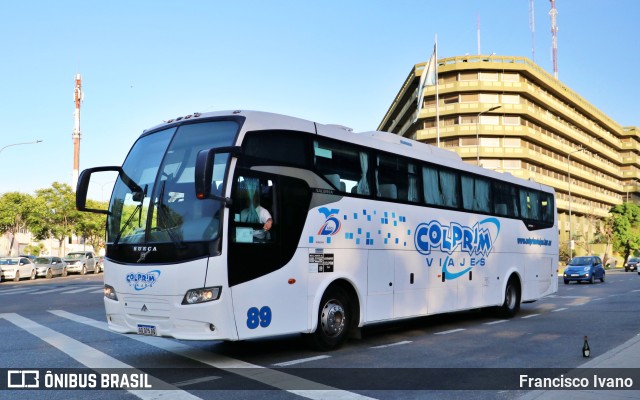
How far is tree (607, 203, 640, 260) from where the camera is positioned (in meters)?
96.9

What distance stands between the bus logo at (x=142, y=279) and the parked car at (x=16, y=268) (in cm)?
3431

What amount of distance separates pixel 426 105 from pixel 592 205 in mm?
44338

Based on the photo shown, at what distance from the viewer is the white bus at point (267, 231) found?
8.05m

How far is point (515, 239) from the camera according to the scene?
16375 millimetres

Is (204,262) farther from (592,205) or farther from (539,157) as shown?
(592,205)

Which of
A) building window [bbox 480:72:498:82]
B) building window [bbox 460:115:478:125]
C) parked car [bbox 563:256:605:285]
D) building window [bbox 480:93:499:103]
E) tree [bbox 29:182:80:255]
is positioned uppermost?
building window [bbox 480:72:498:82]

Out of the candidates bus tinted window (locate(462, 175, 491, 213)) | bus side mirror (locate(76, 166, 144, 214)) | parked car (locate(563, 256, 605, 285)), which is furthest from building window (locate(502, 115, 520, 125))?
bus side mirror (locate(76, 166, 144, 214))

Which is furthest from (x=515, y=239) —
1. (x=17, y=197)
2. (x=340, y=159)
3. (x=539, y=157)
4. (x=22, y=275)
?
(x=539, y=157)

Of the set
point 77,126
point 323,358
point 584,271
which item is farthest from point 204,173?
point 77,126

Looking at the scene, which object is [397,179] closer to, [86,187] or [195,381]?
[86,187]

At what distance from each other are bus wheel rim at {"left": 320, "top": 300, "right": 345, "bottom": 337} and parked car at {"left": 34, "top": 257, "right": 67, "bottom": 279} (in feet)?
123

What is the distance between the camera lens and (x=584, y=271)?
36844 mm

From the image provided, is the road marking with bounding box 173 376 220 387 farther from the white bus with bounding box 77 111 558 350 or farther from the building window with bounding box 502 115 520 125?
the building window with bounding box 502 115 520 125

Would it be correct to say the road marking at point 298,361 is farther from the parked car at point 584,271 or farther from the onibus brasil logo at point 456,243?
the parked car at point 584,271
